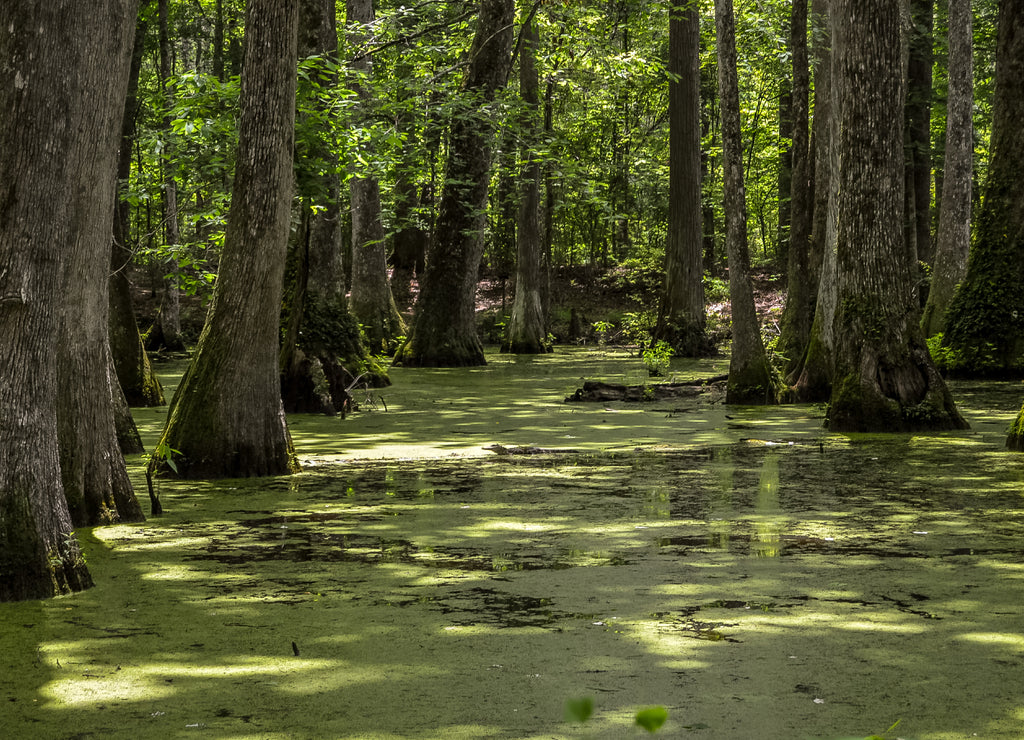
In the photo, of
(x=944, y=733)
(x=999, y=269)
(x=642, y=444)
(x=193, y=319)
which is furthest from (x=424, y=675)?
(x=193, y=319)

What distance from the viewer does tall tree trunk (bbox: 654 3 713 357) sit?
22.5 meters

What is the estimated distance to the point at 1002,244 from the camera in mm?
15398

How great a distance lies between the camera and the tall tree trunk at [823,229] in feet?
40.1

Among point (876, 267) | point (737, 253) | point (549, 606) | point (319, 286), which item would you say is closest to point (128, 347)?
point (319, 286)

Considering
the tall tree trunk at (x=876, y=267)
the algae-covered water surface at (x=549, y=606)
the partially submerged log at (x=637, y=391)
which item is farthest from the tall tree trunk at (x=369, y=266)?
the algae-covered water surface at (x=549, y=606)

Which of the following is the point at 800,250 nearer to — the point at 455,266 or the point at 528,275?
the point at 455,266

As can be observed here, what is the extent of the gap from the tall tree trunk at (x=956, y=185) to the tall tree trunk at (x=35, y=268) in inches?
598

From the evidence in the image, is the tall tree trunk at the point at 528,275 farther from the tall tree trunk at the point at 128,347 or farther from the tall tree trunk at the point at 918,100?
the tall tree trunk at the point at 128,347

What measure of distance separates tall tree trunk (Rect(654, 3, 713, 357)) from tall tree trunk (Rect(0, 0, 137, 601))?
1829cm

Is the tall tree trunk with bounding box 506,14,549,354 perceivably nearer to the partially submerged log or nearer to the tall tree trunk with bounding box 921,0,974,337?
the tall tree trunk with bounding box 921,0,974,337

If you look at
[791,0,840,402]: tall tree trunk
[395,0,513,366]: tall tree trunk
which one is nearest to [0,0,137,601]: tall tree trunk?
[791,0,840,402]: tall tree trunk

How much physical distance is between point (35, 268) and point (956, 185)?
1649 centimetres

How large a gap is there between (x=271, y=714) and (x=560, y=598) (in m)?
1.67

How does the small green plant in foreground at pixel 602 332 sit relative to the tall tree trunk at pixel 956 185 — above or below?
below
